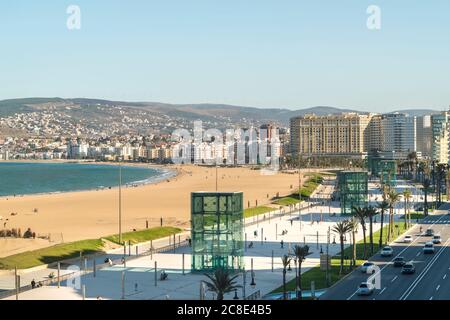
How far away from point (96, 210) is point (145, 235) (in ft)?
95.9

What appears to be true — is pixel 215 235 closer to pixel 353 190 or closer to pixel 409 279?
pixel 409 279

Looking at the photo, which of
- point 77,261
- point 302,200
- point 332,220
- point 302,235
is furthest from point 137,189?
point 77,261

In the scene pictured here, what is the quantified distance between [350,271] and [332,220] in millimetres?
30909

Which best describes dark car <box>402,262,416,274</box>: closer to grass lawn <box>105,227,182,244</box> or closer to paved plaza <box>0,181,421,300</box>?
paved plaza <box>0,181,421,300</box>

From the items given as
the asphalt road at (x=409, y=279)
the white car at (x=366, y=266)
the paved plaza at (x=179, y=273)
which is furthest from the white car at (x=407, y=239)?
the white car at (x=366, y=266)

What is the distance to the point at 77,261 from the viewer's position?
4341cm

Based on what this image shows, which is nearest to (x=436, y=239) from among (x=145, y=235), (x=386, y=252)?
(x=386, y=252)

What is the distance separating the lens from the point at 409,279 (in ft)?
119

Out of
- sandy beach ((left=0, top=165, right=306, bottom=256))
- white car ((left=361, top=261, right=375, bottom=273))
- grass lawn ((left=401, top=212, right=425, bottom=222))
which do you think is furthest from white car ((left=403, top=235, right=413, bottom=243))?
sandy beach ((left=0, top=165, right=306, bottom=256))

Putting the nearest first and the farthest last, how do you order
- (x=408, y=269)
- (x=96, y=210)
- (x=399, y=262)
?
(x=408, y=269) → (x=399, y=262) → (x=96, y=210)

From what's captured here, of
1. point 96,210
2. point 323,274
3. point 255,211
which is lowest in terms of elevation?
point 96,210

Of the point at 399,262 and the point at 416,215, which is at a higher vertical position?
the point at 399,262
